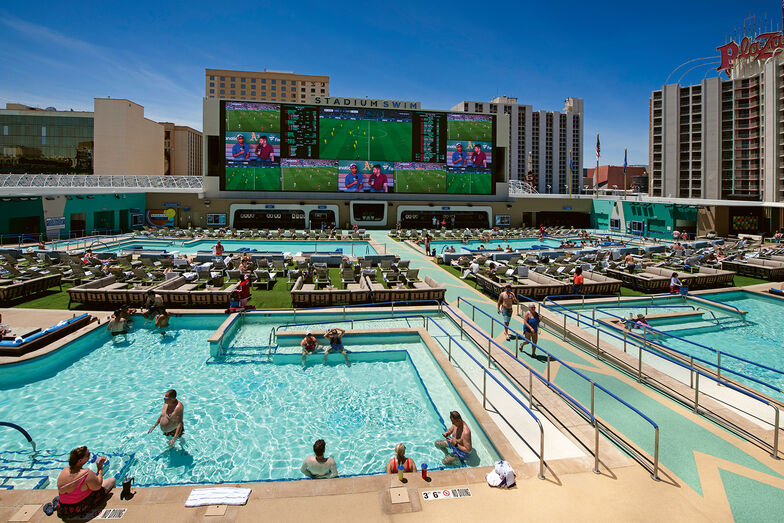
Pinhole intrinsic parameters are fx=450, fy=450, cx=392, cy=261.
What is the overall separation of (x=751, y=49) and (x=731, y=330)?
275 ft

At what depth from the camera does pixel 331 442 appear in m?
8.12

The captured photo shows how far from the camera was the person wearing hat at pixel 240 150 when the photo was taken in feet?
144

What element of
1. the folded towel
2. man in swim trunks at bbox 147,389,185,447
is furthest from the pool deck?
man in swim trunks at bbox 147,389,185,447

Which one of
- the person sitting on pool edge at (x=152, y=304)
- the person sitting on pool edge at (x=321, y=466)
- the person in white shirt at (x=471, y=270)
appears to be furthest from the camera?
the person in white shirt at (x=471, y=270)

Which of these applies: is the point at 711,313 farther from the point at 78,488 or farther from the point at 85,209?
the point at 85,209

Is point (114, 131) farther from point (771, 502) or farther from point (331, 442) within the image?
point (771, 502)

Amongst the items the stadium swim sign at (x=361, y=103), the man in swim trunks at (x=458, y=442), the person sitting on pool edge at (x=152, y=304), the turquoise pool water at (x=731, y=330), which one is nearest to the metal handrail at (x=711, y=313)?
the turquoise pool water at (x=731, y=330)

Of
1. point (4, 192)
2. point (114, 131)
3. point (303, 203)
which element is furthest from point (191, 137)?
point (4, 192)

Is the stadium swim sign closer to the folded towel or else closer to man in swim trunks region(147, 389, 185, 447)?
man in swim trunks region(147, 389, 185, 447)

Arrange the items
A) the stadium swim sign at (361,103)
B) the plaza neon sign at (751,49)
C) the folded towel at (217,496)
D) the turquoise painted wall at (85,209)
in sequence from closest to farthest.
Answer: the folded towel at (217,496)
the turquoise painted wall at (85,209)
the stadium swim sign at (361,103)
the plaza neon sign at (751,49)

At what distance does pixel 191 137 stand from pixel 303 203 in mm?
85694

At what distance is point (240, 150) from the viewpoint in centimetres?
4388

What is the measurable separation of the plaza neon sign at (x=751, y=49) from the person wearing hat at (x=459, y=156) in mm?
57177

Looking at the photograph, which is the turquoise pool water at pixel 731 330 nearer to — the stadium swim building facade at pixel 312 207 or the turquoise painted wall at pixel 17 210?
Result: the stadium swim building facade at pixel 312 207
